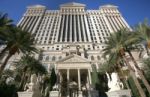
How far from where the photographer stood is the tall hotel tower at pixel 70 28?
71875 millimetres

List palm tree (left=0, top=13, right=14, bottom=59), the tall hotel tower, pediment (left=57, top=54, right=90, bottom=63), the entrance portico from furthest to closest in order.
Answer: the tall hotel tower → pediment (left=57, top=54, right=90, bottom=63) → the entrance portico → palm tree (left=0, top=13, right=14, bottom=59)

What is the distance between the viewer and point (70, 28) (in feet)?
339

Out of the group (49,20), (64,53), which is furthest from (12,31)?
(49,20)

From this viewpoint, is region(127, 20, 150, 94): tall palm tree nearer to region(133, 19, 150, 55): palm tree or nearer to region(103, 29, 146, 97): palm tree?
region(133, 19, 150, 55): palm tree

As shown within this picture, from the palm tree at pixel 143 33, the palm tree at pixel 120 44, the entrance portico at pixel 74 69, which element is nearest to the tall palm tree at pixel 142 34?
the palm tree at pixel 143 33

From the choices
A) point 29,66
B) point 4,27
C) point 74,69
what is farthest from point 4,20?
point 74,69

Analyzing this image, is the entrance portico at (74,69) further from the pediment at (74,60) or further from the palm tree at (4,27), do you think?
the palm tree at (4,27)

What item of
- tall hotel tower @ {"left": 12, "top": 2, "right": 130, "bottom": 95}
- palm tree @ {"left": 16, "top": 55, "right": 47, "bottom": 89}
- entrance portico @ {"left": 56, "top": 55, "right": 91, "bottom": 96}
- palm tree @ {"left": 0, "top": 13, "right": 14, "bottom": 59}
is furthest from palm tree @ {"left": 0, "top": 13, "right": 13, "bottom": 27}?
tall hotel tower @ {"left": 12, "top": 2, "right": 130, "bottom": 95}

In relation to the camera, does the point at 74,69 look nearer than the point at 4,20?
No

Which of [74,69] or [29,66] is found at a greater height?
[74,69]

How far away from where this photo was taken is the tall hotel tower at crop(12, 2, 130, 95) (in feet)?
236

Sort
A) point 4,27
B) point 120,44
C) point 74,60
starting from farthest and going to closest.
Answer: point 74,60 → point 120,44 → point 4,27

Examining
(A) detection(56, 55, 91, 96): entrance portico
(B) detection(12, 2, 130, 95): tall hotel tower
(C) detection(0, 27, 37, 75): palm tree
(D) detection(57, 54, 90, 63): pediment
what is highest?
(B) detection(12, 2, 130, 95): tall hotel tower

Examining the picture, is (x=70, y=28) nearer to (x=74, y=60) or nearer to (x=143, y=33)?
(x=74, y=60)
